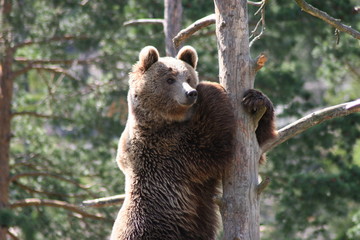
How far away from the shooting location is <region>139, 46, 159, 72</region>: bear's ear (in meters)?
6.16

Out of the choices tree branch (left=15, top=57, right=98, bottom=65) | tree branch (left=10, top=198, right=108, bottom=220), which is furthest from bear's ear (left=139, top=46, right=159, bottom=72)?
tree branch (left=15, top=57, right=98, bottom=65)

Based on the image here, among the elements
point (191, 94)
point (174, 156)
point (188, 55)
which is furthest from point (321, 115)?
point (188, 55)

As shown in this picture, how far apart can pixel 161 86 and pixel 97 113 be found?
27.2ft

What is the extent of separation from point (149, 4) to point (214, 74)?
2.22 meters

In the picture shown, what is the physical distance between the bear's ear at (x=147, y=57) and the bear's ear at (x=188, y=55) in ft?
0.92

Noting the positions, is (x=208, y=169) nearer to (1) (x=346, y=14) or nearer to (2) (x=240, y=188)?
(2) (x=240, y=188)

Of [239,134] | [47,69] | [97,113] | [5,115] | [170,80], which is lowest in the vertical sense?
[97,113]

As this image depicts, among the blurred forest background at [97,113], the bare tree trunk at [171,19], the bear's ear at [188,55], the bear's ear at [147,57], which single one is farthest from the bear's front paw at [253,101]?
the blurred forest background at [97,113]

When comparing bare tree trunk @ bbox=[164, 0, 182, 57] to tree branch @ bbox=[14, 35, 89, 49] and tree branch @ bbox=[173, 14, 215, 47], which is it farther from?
tree branch @ bbox=[14, 35, 89, 49]

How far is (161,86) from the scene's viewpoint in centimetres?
604

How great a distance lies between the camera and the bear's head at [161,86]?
5.86 m

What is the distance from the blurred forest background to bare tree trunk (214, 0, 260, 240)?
700 centimetres

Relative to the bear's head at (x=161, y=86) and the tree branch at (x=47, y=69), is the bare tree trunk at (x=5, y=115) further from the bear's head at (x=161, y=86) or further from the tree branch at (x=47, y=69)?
the bear's head at (x=161, y=86)

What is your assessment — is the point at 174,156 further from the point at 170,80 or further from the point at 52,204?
the point at 52,204
